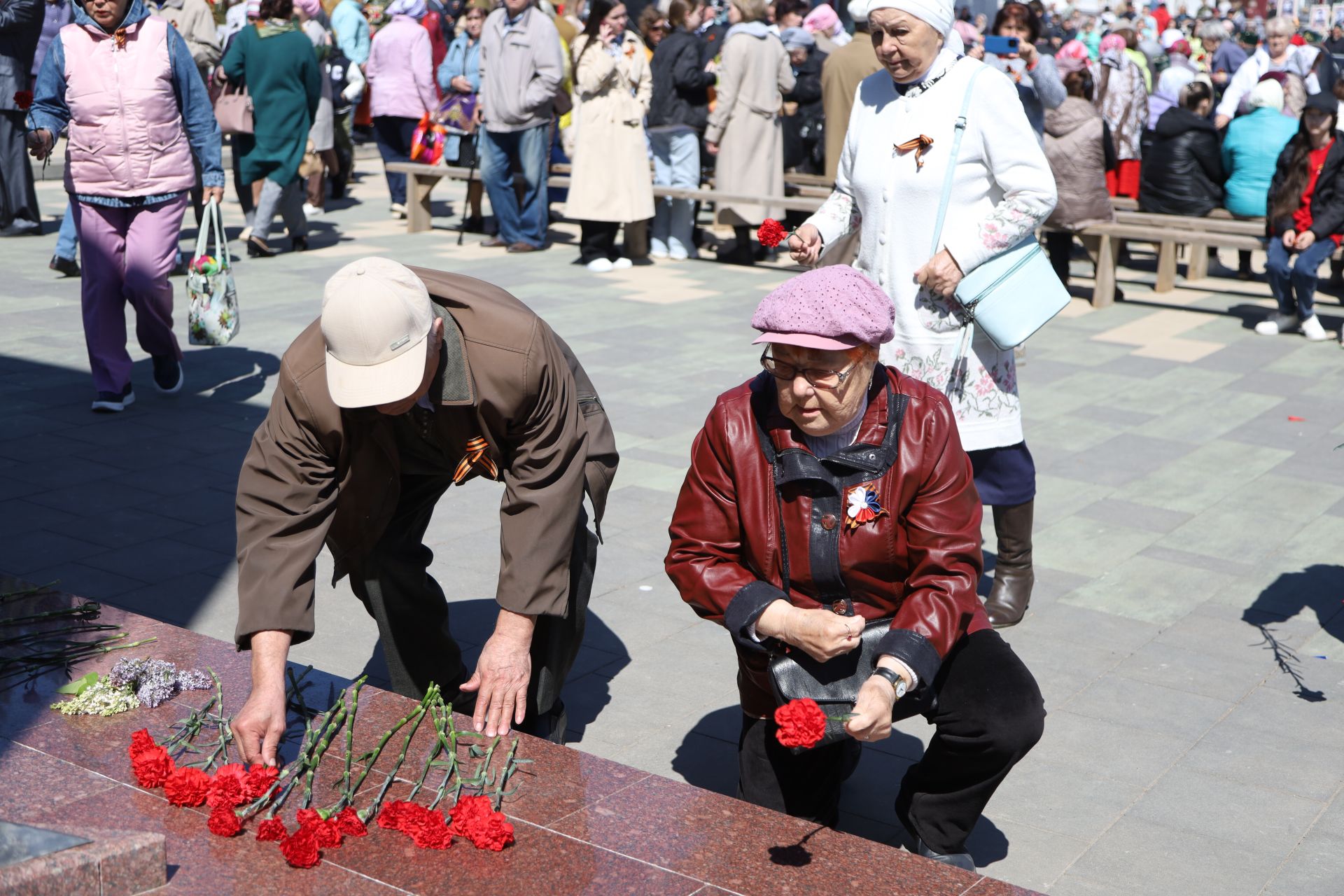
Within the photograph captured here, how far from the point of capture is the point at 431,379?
307 cm

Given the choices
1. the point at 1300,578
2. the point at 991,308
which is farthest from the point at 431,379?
the point at 1300,578

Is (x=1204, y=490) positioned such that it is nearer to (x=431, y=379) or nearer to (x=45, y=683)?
(x=431, y=379)

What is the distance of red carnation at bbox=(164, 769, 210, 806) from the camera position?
291 centimetres

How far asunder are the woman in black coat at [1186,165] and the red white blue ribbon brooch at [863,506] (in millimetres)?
9679

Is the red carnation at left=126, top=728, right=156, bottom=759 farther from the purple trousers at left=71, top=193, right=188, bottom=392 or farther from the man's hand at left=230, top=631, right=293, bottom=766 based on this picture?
the purple trousers at left=71, top=193, right=188, bottom=392

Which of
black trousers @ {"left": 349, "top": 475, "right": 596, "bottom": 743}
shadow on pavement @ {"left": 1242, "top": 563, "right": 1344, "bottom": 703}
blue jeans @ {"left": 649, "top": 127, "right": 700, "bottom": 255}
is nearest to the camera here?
black trousers @ {"left": 349, "top": 475, "right": 596, "bottom": 743}

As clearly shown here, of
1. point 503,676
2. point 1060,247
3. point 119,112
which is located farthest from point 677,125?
point 503,676

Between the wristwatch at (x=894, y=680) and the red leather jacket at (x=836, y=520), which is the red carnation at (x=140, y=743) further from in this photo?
the wristwatch at (x=894, y=680)

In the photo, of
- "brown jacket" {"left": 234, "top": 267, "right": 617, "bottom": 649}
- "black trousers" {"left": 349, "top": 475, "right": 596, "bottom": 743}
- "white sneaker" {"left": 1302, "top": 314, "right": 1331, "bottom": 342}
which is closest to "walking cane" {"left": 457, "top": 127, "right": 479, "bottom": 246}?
"white sneaker" {"left": 1302, "top": 314, "right": 1331, "bottom": 342}

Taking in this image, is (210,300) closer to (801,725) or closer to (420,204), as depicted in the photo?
(801,725)

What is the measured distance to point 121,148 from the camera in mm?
6988

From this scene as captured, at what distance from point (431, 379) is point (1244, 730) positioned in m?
2.56

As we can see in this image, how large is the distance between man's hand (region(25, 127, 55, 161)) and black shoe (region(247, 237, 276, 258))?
3857 mm

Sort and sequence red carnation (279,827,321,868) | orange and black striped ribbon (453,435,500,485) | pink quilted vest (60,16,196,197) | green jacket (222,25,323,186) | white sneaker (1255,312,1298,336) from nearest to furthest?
1. red carnation (279,827,321,868)
2. orange and black striped ribbon (453,435,500,485)
3. pink quilted vest (60,16,196,197)
4. white sneaker (1255,312,1298,336)
5. green jacket (222,25,323,186)
